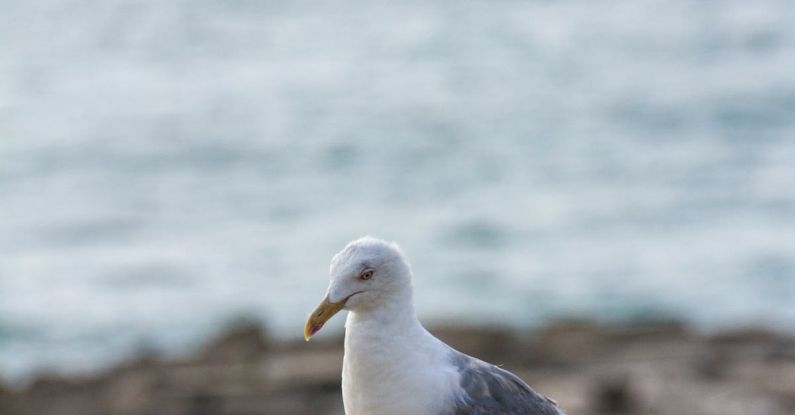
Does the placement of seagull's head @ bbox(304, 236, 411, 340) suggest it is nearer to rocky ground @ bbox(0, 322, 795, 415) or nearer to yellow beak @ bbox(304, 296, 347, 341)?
yellow beak @ bbox(304, 296, 347, 341)

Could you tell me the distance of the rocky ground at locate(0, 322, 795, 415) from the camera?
11.1 meters

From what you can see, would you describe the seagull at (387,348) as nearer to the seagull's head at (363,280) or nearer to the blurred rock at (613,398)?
the seagull's head at (363,280)

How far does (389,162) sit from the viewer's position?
2333 centimetres

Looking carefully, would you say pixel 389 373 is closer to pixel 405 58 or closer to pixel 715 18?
pixel 405 58

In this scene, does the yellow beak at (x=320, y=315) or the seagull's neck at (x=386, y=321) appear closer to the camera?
the yellow beak at (x=320, y=315)

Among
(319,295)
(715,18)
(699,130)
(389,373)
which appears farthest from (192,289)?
(715,18)

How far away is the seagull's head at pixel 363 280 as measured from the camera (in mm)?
5207

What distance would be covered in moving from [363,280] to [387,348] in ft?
0.88

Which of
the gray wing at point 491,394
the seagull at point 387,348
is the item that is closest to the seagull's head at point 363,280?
the seagull at point 387,348

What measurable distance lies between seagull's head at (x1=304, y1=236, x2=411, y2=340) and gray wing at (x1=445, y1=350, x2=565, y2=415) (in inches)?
17.2

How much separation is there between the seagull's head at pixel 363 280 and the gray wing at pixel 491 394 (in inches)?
17.2

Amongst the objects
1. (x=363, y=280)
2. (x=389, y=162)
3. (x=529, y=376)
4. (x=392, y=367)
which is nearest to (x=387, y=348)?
(x=392, y=367)

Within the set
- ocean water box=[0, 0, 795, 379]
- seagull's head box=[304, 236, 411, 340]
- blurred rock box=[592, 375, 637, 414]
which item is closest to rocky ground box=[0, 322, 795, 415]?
blurred rock box=[592, 375, 637, 414]

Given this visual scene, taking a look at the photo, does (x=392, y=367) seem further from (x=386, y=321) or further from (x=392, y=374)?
(x=386, y=321)
